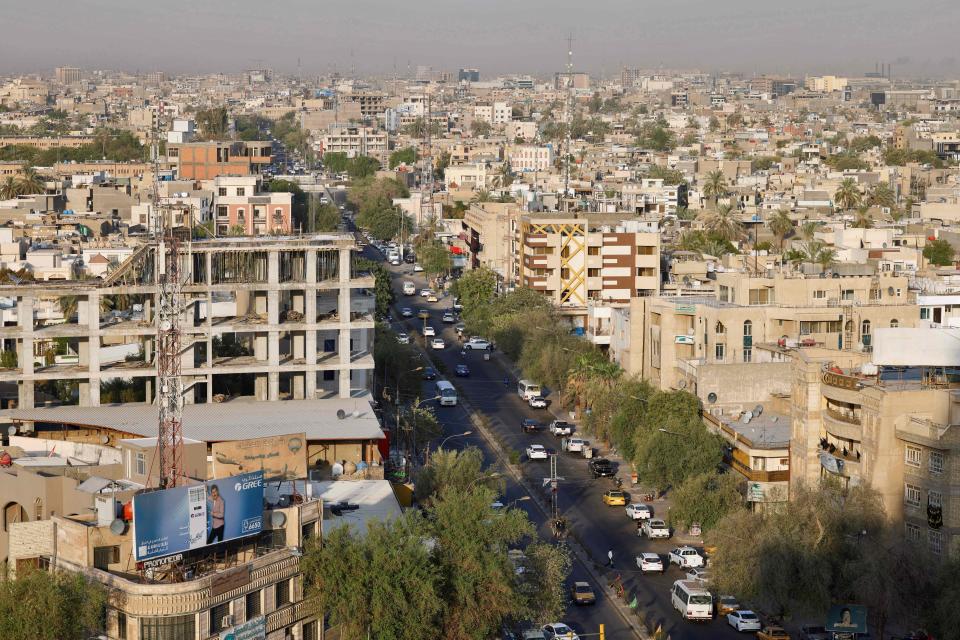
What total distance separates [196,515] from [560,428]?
25.2 meters

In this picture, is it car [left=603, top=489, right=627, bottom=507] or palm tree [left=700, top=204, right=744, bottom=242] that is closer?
car [left=603, top=489, right=627, bottom=507]

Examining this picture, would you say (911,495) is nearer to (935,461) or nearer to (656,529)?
(935,461)

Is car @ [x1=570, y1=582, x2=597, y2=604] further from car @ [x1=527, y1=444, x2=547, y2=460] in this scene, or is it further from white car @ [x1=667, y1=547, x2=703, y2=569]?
car @ [x1=527, y1=444, x2=547, y2=460]

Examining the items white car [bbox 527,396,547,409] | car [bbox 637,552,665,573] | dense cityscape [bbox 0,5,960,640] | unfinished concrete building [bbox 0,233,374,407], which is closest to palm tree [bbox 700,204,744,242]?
dense cityscape [bbox 0,5,960,640]

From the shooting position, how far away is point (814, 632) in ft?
99.8

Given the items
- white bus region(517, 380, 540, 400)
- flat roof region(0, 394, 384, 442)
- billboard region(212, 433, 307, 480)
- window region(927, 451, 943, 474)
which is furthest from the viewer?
white bus region(517, 380, 540, 400)

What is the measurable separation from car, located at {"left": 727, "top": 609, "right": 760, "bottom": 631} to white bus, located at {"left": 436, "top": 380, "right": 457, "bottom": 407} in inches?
902

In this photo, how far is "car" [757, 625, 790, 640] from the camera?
99.3ft

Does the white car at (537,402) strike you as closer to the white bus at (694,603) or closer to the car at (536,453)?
the car at (536,453)

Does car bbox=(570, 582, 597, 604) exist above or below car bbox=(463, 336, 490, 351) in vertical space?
below

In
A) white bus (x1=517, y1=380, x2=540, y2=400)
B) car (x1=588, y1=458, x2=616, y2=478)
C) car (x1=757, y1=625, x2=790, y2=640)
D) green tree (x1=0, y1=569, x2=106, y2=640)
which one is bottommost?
car (x1=757, y1=625, x2=790, y2=640)

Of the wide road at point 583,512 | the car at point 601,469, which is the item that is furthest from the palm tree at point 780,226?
the car at point 601,469

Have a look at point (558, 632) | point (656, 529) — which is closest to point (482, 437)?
point (656, 529)

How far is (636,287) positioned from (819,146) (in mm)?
108298
